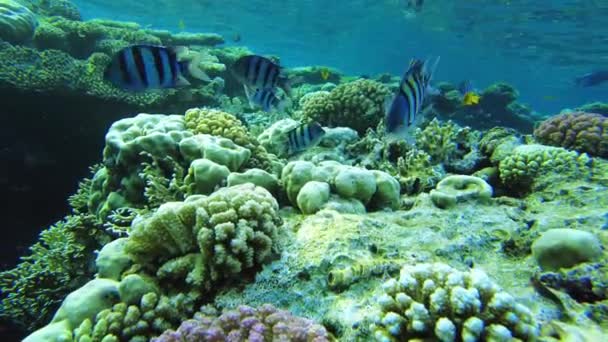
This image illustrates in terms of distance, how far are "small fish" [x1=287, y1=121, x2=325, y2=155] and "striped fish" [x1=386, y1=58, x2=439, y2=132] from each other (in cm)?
157

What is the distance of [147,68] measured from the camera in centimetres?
316

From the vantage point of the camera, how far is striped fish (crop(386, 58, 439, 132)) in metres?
2.86

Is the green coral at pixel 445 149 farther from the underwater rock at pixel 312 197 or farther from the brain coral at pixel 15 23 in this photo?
the brain coral at pixel 15 23

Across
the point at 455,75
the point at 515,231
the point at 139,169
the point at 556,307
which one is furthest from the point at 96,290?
the point at 455,75

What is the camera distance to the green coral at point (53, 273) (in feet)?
13.5

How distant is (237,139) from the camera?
4473mm

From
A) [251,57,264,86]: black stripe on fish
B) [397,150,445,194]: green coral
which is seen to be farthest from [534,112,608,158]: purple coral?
[251,57,264,86]: black stripe on fish

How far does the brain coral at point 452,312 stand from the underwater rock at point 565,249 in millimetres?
1015

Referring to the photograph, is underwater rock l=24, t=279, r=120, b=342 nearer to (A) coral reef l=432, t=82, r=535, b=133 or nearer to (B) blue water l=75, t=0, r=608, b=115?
→ (A) coral reef l=432, t=82, r=535, b=133

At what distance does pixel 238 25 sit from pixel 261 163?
154ft

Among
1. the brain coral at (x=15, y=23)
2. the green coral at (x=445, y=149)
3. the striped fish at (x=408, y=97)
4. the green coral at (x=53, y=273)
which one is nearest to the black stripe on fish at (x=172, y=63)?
the striped fish at (x=408, y=97)

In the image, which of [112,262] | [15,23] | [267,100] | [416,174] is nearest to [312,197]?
[112,262]

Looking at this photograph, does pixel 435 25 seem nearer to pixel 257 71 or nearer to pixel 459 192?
pixel 257 71

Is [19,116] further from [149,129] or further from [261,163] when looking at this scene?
[261,163]
